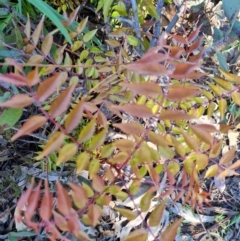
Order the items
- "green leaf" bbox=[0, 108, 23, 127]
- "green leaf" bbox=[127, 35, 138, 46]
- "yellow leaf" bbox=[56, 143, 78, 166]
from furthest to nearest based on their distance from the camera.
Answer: "green leaf" bbox=[127, 35, 138, 46] → "green leaf" bbox=[0, 108, 23, 127] → "yellow leaf" bbox=[56, 143, 78, 166]

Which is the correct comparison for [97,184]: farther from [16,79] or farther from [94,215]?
[16,79]

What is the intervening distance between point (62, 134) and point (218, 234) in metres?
0.98

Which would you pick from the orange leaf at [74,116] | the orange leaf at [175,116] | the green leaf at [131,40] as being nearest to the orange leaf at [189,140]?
the orange leaf at [175,116]

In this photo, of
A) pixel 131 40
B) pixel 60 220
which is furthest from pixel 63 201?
Result: pixel 131 40

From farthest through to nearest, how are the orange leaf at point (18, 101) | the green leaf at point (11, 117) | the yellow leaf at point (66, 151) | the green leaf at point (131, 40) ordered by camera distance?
the green leaf at point (131, 40), the green leaf at point (11, 117), the yellow leaf at point (66, 151), the orange leaf at point (18, 101)

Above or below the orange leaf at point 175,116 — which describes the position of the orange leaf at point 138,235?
below

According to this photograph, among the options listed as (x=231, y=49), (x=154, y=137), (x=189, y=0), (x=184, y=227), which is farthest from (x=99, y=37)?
(x=154, y=137)

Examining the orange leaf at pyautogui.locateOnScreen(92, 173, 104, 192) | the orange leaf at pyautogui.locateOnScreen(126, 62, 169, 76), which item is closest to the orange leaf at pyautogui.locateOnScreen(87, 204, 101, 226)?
the orange leaf at pyautogui.locateOnScreen(92, 173, 104, 192)

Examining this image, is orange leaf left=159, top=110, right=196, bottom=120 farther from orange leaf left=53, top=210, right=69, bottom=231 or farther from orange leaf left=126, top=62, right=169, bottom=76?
orange leaf left=53, top=210, right=69, bottom=231

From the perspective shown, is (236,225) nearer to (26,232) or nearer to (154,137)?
(26,232)

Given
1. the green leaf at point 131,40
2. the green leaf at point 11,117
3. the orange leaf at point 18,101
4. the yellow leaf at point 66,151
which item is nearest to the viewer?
the orange leaf at point 18,101

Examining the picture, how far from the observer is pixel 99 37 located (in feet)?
4.75

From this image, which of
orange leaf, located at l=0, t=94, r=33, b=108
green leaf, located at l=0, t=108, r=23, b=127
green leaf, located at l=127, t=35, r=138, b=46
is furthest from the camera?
green leaf, located at l=127, t=35, r=138, b=46

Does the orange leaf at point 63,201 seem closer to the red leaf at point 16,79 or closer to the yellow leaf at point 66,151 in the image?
the yellow leaf at point 66,151
